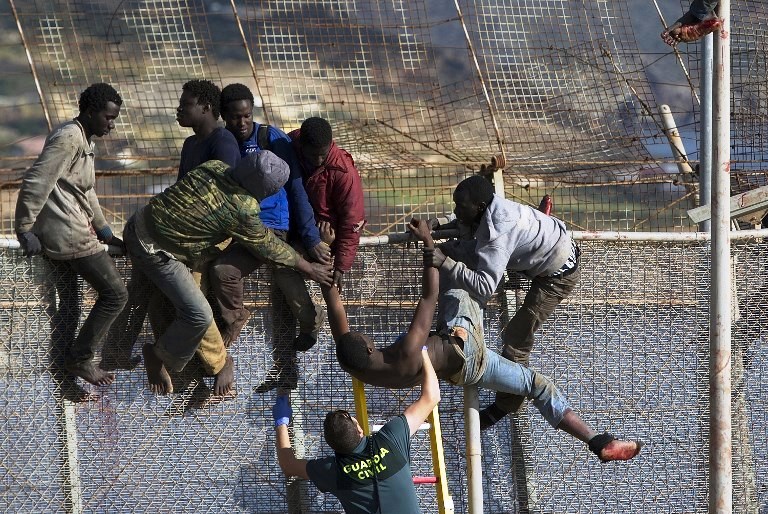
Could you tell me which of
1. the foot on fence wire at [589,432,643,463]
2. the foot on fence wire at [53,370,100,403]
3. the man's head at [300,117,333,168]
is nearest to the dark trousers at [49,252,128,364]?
the foot on fence wire at [53,370,100,403]

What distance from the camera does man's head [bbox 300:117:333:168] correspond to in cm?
602

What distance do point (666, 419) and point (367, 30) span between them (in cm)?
389

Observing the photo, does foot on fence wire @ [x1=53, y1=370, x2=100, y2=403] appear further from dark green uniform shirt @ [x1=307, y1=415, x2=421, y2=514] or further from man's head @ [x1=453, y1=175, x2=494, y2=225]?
man's head @ [x1=453, y1=175, x2=494, y2=225]

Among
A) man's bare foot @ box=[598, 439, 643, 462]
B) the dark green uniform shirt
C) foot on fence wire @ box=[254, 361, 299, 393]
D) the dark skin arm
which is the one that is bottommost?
man's bare foot @ box=[598, 439, 643, 462]

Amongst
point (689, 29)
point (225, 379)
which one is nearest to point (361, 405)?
point (225, 379)

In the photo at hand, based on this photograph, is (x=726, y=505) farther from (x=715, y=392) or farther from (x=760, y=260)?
(x=760, y=260)

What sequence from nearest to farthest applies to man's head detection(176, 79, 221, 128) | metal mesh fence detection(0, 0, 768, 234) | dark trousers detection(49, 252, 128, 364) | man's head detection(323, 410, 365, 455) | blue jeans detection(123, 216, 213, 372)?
man's head detection(323, 410, 365, 455) < blue jeans detection(123, 216, 213, 372) < dark trousers detection(49, 252, 128, 364) < man's head detection(176, 79, 221, 128) < metal mesh fence detection(0, 0, 768, 234)

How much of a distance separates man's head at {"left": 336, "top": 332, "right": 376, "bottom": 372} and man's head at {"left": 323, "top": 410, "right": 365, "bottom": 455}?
13.7 inches

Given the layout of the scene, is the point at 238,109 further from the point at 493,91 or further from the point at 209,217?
the point at 493,91

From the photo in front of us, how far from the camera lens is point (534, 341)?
6.62m

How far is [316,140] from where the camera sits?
602cm

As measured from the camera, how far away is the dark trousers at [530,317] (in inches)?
249

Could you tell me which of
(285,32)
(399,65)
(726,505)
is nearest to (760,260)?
(726,505)

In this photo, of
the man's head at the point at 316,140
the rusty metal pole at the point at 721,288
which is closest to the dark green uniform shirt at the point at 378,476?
the man's head at the point at 316,140
